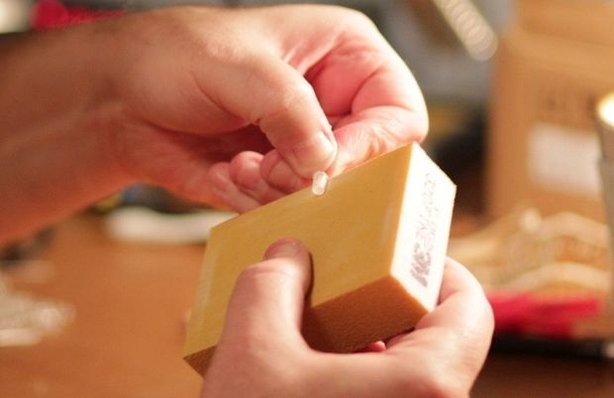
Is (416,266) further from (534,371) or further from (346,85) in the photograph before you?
(534,371)

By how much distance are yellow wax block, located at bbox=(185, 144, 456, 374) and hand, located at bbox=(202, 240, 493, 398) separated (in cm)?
1

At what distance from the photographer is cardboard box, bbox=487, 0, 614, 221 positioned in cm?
122

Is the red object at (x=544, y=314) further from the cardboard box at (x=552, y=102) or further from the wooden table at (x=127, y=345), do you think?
the cardboard box at (x=552, y=102)

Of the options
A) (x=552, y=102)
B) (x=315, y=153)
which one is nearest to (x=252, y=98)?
(x=315, y=153)

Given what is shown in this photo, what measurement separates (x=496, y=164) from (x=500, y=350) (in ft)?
1.19

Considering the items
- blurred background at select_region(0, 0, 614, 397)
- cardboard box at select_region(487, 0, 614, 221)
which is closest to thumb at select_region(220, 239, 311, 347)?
blurred background at select_region(0, 0, 614, 397)

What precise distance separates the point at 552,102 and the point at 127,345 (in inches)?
20.5

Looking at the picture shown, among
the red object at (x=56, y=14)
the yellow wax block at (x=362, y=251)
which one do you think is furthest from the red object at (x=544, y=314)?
the red object at (x=56, y=14)

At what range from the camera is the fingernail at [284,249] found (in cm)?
60

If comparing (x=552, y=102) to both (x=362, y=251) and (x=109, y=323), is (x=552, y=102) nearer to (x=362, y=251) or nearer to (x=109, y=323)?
(x=109, y=323)

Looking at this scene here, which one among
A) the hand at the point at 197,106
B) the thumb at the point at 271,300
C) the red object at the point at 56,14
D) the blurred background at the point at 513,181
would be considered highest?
the thumb at the point at 271,300

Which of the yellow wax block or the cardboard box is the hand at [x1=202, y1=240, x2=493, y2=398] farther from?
the cardboard box

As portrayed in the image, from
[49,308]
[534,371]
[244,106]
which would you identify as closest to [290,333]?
[244,106]

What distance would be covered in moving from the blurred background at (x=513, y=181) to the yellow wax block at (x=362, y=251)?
269 mm
